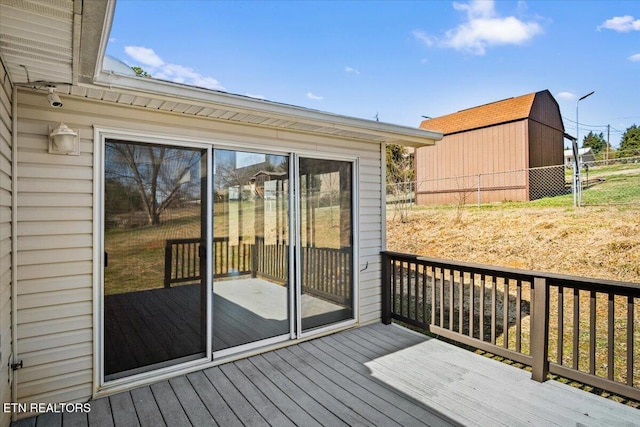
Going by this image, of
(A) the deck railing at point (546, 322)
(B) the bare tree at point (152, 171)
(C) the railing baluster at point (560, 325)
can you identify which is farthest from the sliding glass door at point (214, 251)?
(C) the railing baluster at point (560, 325)

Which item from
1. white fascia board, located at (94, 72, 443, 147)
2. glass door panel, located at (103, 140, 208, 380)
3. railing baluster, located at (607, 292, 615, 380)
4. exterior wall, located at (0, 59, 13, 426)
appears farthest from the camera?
glass door panel, located at (103, 140, 208, 380)

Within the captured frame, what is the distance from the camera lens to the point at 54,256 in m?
2.43

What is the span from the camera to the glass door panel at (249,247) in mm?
3105

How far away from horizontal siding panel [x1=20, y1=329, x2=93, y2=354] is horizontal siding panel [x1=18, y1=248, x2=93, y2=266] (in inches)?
20.8

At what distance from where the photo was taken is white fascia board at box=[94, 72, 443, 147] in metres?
2.30

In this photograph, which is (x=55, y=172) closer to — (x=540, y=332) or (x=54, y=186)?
(x=54, y=186)

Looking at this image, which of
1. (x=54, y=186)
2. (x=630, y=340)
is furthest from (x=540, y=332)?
(x=54, y=186)

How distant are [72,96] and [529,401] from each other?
404 centimetres

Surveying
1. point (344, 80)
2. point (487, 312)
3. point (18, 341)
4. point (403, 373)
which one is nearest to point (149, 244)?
point (18, 341)

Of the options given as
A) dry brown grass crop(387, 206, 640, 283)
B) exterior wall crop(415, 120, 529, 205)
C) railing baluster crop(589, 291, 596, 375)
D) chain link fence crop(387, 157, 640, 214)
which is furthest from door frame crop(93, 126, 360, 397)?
exterior wall crop(415, 120, 529, 205)

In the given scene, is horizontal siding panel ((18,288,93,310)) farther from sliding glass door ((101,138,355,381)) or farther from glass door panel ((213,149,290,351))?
glass door panel ((213,149,290,351))

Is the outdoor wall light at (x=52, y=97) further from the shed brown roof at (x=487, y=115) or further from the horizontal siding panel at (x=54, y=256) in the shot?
the shed brown roof at (x=487, y=115)

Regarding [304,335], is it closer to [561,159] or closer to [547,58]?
[561,159]

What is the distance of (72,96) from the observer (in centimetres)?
246
